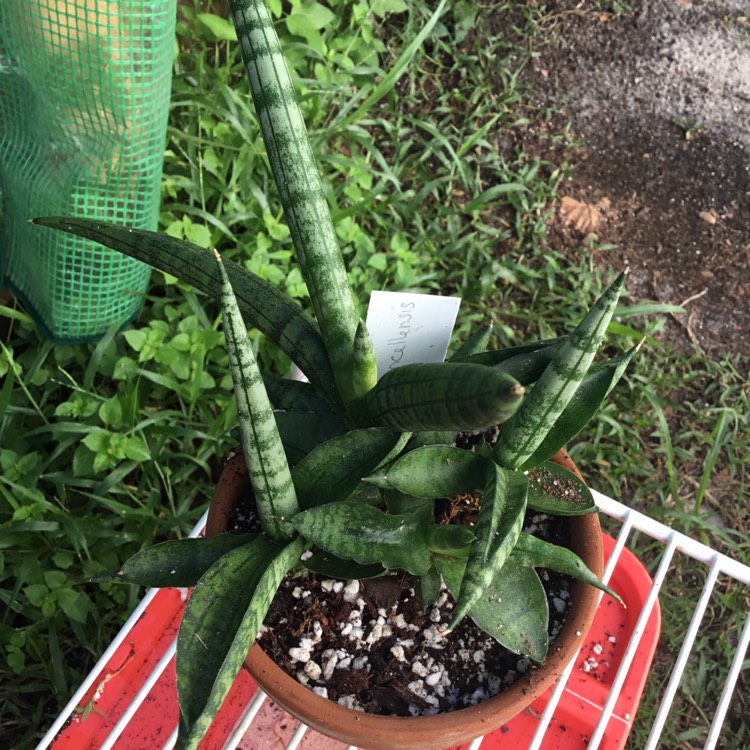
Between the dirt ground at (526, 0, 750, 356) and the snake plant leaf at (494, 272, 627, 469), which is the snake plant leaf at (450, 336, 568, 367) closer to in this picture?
the snake plant leaf at (494, 272, 627, 469)

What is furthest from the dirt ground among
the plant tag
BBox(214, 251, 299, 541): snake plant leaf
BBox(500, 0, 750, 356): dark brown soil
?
BBox(214, 251, 299, 541): snake plant leaf

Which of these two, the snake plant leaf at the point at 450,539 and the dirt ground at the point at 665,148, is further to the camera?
the dirt ground at the point at 665,148

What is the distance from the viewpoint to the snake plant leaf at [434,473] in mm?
673

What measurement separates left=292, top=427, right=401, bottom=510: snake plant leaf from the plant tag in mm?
151

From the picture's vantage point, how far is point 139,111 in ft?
3.70

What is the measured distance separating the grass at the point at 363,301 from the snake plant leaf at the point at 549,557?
2.47ft

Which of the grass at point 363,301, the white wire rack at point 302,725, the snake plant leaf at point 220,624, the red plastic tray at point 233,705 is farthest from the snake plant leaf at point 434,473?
the grass at point 363,301

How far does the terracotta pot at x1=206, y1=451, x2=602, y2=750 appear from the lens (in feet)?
2.27

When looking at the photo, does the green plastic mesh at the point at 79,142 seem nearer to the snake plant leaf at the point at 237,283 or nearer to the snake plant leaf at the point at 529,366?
the snake plant leaf at the point at 237,283

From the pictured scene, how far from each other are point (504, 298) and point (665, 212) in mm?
518

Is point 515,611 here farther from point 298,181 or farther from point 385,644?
point 298,181

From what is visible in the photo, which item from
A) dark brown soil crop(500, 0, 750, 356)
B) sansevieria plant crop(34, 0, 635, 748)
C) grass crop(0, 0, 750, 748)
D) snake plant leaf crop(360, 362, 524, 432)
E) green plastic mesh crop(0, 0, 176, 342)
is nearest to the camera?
snake plant leaf crop(360, 362, 524, 432)

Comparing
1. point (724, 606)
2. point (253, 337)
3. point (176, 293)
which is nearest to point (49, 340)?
point (176, 293)

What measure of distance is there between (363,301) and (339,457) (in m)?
0.88
